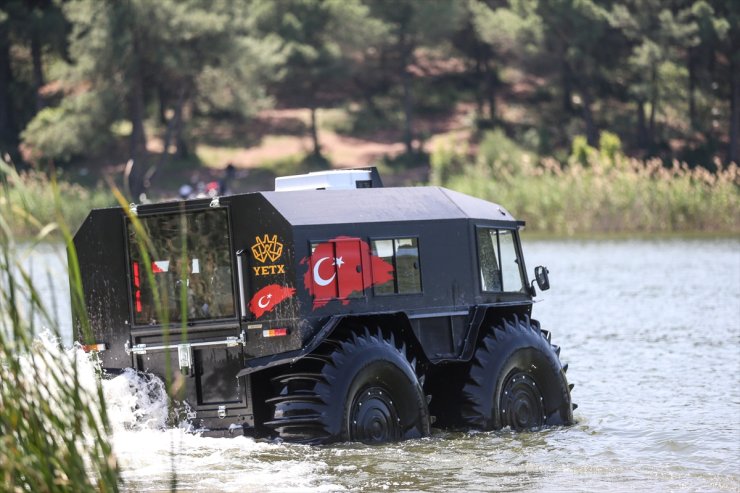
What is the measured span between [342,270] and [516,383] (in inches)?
100

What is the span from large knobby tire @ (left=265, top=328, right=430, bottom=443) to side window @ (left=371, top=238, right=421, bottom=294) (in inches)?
21.8

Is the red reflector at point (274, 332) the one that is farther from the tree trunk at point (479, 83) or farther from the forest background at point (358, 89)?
the tree trunk at point (479, 83)

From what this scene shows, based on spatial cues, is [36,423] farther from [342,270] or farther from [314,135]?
[314,135]

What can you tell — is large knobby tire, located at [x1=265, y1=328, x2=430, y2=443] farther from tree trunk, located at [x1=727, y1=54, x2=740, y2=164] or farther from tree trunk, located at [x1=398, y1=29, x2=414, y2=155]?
tree trunk, located at [x1=398, y1=29, x2=414, y2=155]

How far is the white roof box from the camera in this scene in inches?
560

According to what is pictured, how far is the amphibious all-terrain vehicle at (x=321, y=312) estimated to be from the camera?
12.6 meters

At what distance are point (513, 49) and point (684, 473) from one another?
65.8 meters

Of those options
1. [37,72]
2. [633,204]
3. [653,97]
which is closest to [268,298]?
[633,204]

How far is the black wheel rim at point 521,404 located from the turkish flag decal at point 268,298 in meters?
2.84

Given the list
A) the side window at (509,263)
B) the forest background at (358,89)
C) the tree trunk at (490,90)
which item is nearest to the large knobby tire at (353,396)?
the side window at (509,263)

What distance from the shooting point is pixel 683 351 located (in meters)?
24.2

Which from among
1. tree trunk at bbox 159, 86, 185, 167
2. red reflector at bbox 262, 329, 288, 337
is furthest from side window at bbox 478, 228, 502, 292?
tree trunk at bbox 159, 86, 185, 167

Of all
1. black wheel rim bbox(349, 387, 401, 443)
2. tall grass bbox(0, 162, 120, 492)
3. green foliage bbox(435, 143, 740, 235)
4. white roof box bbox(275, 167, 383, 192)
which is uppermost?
green foliage bbox(435, 143, 740, 235)

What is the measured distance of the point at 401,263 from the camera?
13570 mm
